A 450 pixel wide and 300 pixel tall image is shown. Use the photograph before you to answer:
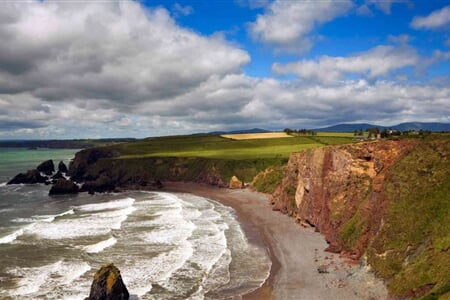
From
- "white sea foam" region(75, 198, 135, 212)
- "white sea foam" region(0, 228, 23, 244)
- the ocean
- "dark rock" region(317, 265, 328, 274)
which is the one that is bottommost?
"white sea foam" region(75, 198, 135, 212)

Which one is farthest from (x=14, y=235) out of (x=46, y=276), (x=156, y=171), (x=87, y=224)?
(x=156, y=171)

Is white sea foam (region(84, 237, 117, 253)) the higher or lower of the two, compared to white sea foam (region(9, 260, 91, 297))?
lower

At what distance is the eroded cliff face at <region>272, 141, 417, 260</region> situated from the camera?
41.4m

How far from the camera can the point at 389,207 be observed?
38.2m

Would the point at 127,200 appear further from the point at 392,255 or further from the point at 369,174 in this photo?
the point at 392,255

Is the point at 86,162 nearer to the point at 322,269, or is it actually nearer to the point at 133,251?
the point at 133,251

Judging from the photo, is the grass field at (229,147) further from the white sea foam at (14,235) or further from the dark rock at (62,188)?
the white sea foam at (14,235)

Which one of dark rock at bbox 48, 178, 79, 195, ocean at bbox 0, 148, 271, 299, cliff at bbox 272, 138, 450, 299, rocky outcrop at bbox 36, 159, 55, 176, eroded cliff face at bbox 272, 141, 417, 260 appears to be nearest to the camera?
cliff at bbox 272, 138, 450, 299

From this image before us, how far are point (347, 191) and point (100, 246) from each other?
3246 centimetres

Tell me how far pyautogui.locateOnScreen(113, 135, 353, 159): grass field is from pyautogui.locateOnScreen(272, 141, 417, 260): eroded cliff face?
50786mm

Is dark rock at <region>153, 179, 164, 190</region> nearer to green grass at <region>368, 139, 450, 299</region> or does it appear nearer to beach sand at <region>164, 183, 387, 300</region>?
beach sand at <region>164, 183, 387, 300</region>

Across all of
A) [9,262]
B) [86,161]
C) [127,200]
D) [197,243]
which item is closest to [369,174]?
[197,243]

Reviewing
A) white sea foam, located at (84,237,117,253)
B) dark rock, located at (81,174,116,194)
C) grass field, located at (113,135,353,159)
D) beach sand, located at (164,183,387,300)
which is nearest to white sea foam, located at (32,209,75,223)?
white sea foam, located at (84,237,117,253)

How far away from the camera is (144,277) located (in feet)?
124
